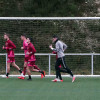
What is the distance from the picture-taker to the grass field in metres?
13.7

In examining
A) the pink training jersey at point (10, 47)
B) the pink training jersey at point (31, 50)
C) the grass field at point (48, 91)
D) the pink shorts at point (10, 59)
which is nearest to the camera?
the grass field at point (48, 91)

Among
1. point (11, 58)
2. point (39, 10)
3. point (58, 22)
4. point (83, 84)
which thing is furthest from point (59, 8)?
point (83, 84)

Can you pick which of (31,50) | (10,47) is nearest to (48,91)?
(31,50)

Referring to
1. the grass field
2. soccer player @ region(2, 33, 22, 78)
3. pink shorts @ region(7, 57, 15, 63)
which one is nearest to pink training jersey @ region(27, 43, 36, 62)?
soccer player @ region(2, 33, 22, 78)

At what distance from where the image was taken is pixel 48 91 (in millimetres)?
15242

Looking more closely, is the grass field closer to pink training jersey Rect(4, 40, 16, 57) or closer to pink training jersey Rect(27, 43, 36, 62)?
pink training jersey Rect(27, 43, 36, 62)

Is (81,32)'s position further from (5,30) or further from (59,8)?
(59,8)

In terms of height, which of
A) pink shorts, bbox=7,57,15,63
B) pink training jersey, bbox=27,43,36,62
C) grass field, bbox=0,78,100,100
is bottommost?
grass field, bbox=0,78,100,100

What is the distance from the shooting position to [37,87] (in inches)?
651

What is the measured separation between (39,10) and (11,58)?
748cm

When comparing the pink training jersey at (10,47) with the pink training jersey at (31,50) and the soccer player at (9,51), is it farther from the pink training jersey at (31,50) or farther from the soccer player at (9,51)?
the pink training jersey at (31,50)

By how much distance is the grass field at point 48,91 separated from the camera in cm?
1368

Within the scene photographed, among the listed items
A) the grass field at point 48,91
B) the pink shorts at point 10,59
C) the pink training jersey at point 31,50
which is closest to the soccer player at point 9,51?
the pink shorts at point 10,59

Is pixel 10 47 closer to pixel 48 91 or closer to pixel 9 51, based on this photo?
pixel 9 51
